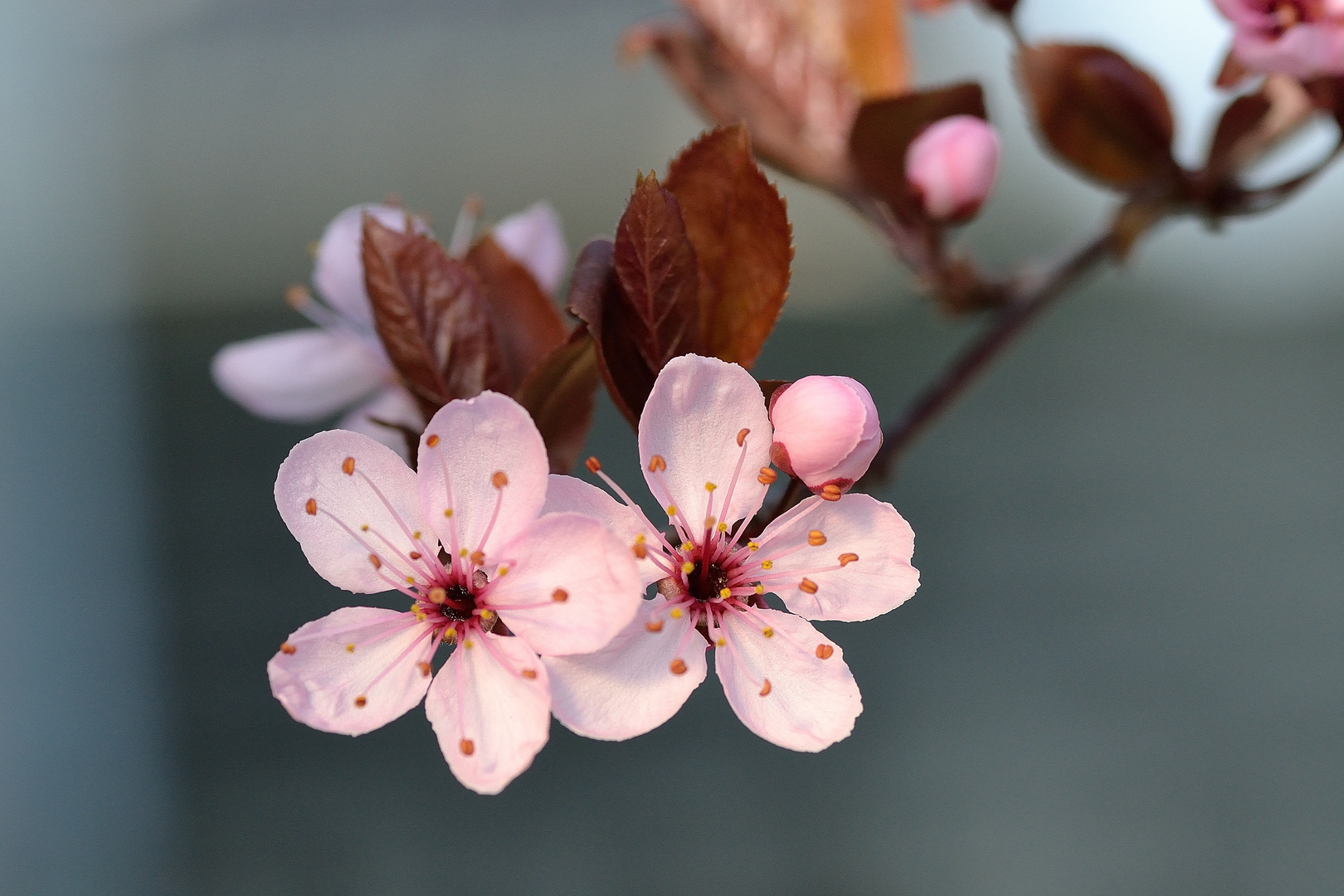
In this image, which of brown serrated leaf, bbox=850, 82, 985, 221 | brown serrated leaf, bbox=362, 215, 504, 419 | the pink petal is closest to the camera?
the pink petal

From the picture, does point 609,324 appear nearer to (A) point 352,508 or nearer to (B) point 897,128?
(A) point 352,508

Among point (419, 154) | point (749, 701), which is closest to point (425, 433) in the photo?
point (749, 701)

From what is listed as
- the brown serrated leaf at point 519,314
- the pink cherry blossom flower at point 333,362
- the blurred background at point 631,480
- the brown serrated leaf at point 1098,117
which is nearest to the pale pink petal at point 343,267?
the pink cherry blossom flower at point 333,362

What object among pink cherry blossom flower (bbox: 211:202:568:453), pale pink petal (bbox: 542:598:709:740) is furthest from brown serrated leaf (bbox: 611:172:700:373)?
pink cherry blossom flower (bbox: 211:202:568:453)

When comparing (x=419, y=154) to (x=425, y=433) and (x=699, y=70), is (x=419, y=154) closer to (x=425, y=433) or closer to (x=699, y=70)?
(x=699, y=70)

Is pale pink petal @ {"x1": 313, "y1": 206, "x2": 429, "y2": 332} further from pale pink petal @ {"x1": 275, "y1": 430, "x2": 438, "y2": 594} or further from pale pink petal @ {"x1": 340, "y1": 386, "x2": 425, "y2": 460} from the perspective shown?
pale pink petal @ {"x1": 275, "y1": 430, "x2": 438, "y2": 594}

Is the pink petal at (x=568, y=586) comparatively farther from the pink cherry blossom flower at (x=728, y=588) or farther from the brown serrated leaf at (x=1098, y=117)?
the brown serrated leaf at (x=1098, y=117)

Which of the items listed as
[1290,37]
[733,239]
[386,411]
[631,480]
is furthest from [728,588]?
[631,480]
